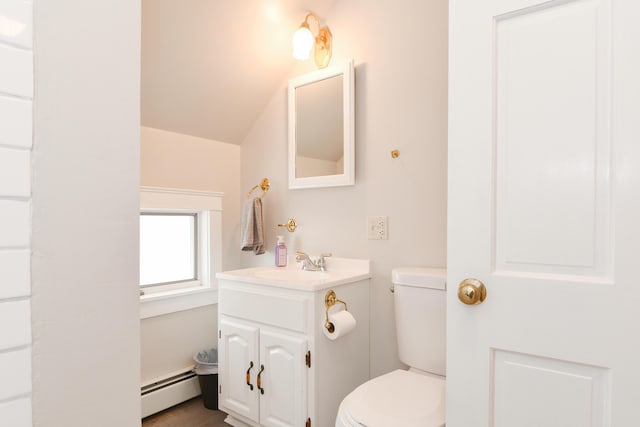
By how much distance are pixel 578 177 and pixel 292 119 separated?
5.46 feet

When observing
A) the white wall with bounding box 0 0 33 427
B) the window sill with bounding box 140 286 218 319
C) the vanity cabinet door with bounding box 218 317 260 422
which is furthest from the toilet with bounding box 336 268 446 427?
the window sill with bounding box 140 286 218 319

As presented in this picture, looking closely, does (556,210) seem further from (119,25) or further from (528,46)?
(119,25)

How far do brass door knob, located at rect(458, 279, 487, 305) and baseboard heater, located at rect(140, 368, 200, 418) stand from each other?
72.7 inches

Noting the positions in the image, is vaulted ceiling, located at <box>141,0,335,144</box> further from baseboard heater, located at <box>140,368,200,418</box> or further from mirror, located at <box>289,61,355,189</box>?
baseboard heater, located at <box>140,368,200,418</box>

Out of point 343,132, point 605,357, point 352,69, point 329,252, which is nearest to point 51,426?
point 605,357

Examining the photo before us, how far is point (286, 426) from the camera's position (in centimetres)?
168

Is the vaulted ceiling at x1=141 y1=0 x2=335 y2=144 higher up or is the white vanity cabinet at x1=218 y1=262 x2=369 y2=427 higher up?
the vaulted ceiling at x1=141 y1=0 x2=335 y2=144

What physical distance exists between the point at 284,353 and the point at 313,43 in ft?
5.54

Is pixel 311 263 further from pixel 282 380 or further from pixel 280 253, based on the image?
pixel 282 380

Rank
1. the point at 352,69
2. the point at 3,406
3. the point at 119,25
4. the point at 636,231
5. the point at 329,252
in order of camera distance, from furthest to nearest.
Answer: the point at 329,252
the point at 352,69
the point at 636,231
the point at 119,25
the point at 3,406

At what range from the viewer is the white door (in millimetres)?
812

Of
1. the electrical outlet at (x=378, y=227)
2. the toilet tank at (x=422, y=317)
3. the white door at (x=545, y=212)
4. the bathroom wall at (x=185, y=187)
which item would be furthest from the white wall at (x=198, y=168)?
the white door at (x=545, y=212)

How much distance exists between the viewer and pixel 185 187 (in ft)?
7.36

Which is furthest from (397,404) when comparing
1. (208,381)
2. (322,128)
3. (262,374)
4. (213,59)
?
(213,59)
